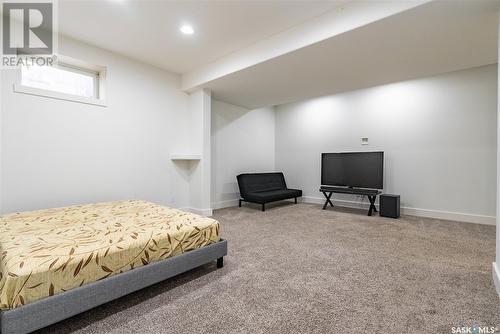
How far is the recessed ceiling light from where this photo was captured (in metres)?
2.88

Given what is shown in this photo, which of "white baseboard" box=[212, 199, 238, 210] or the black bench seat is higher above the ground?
the black bench seat

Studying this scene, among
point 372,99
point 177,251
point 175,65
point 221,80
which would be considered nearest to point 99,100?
point 175,65

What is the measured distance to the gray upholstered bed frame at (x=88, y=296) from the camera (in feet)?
3.96

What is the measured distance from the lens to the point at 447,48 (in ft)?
9.47

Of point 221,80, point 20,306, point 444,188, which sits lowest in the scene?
point 20,306

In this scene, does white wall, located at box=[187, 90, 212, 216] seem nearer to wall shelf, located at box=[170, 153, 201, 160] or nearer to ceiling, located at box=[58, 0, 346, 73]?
wall shelf, located at box=[170, 153, 201, 160]

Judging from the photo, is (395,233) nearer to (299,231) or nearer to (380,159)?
(299,231)

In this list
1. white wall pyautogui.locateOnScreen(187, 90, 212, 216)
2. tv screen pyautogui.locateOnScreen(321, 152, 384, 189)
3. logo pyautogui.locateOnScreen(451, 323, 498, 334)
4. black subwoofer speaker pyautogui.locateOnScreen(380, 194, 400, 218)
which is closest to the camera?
logo pyautogui.locateOnScreen(451, 323, 498, 334)

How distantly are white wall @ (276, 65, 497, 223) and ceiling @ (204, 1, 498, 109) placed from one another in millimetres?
744

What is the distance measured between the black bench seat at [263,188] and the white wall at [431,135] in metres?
0.98

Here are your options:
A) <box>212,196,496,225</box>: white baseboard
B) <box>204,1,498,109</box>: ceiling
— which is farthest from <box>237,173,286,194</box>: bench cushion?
<box>204,1,498,109</box>: ceiling

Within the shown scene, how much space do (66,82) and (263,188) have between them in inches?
165

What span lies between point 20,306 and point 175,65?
386cm

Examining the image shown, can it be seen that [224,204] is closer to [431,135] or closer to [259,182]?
[259,182]
